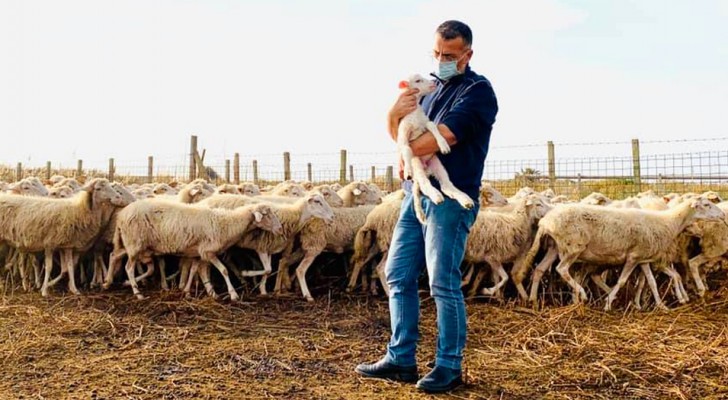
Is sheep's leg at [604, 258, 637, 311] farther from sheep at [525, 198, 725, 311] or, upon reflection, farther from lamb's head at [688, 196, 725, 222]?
lamb's head at [688, 196, 725, 222]

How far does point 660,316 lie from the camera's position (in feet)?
22.7

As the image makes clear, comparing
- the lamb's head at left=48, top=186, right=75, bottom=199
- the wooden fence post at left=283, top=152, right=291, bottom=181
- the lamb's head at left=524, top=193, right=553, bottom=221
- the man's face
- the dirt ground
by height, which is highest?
the wooden fence post at left=283, top=152, right=291, bottom=181

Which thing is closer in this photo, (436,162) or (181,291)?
(436,162)

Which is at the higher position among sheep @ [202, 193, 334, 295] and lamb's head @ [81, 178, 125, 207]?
lamb's head @ [81, 178, 125, 207]

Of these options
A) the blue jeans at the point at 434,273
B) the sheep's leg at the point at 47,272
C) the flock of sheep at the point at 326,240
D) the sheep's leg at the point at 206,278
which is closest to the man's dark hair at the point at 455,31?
the blue jeans at the point at 434,273

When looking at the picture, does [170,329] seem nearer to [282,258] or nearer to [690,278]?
[282,258]

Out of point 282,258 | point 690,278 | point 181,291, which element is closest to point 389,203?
point 282,258

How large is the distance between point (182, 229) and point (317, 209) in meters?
1.60

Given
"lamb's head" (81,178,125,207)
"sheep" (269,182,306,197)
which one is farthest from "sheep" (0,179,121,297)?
"sheep" (269,182,306,197)

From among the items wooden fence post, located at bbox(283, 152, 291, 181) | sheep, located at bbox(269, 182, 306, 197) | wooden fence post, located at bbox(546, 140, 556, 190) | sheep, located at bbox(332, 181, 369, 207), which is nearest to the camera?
sheep, located at bbox(332, 181, 369, 207)

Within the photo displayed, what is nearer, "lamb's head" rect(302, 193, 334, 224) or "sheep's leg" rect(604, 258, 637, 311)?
"sheep's leg" rect(604, 258, 637, 311)

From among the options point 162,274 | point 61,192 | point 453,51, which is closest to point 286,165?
point 61,192

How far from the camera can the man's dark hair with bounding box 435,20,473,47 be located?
4312 mm

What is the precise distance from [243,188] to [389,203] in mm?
3976
